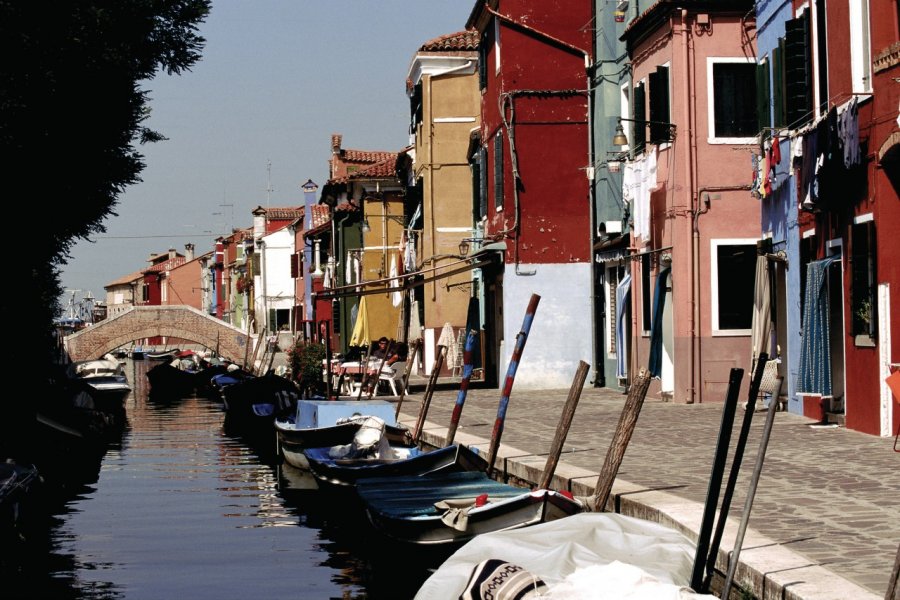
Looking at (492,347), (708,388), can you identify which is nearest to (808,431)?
(708,388)

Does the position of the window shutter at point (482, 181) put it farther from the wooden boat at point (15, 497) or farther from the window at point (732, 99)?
the wooden boat at point (15, 497)

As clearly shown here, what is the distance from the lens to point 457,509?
12.5m

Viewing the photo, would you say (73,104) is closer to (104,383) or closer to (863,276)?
(863,276)

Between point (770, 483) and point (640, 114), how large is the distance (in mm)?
15141

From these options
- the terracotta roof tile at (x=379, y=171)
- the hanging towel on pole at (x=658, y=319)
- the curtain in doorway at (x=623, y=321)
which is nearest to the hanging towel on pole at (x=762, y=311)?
the hanging towel on pole at (x=658, y=319)

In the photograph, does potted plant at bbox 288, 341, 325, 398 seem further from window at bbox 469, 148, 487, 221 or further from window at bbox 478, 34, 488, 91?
window at bbox 478, 34, 488, 91

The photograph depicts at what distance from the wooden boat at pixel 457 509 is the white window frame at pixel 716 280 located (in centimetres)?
1056

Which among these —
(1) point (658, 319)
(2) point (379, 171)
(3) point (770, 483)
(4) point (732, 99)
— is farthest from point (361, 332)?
(3) point (770, 483)

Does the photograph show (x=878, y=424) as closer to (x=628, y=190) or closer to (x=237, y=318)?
(x=628, y=190)

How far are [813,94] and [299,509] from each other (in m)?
8.72

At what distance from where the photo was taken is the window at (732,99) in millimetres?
24734

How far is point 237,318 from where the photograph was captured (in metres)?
117

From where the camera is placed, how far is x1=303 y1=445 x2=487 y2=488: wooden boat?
1634cm

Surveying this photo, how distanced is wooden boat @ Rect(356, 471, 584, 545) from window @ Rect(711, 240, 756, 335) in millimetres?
10653
